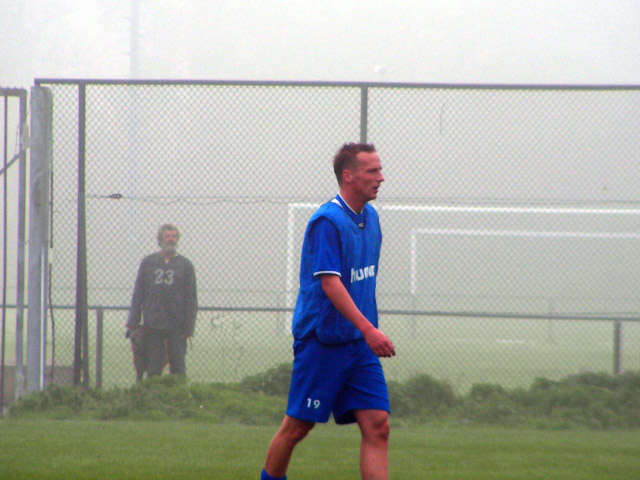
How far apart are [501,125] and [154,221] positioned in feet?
12.2

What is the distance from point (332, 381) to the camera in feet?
12.8

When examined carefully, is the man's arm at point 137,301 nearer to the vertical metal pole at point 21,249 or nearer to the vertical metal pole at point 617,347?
the vertical metal pole at point 21,249

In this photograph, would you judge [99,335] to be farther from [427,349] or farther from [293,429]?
[427,349]

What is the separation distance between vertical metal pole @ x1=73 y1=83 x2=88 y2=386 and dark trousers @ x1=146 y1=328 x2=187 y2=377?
0.62 metres

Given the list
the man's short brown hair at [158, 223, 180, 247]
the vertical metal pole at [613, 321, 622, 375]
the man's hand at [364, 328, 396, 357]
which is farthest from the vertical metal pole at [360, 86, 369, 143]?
the man's hand at [364, 328, 396, 357]

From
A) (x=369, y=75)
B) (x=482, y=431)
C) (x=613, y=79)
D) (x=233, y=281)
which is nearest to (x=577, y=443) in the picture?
(x=482, y=431)

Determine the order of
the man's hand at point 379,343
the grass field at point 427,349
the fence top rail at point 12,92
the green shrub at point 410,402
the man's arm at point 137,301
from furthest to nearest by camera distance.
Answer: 1. the grass field at point 427,349
2. the man's arm at point 137,301
3. the fence top rail at point 12,92
4. the green shrub at point 410,402
5. the man's hand at point 379,343

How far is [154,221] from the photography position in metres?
8.69

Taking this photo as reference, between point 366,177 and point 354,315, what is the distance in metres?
0.72

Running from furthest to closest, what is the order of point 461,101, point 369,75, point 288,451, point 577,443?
point 369,75 < point 461,101 < point 577,443 < point 288,451

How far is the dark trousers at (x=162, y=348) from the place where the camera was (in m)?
8.05

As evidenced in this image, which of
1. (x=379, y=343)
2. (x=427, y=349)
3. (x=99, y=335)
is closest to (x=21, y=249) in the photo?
(x=99, y=335)

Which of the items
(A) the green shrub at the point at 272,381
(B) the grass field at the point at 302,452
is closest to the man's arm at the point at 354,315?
(B) the grass field at the point at 302,452

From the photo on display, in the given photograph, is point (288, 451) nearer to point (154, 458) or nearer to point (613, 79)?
point (154, 458)
